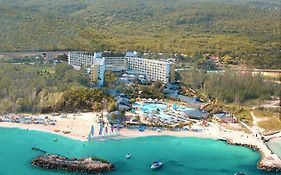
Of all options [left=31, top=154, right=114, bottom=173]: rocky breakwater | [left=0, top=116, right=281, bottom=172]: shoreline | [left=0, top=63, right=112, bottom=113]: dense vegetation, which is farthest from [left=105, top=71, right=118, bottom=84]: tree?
[left=31, top=154, right=114, bottom=173]: rocky breakwater

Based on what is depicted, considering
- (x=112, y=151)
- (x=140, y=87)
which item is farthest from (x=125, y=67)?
(x=112, y=151)

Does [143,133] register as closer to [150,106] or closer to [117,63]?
[150,106]

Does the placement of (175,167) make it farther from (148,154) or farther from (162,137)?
(162,137)

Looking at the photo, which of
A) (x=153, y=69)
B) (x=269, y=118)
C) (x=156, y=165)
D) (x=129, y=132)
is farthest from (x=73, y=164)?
(x=153, y=69)

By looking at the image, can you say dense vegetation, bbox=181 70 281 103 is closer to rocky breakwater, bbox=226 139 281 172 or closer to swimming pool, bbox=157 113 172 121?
swimming pool, bbox=157 113 172 121

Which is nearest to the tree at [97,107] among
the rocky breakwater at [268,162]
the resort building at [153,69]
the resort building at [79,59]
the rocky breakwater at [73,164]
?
the rocky breakwater at [73,164]

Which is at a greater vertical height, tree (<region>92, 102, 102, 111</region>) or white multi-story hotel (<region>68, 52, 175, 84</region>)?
white multi-story hotel (<region>68, 52, 175, 84</region>)
